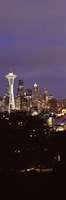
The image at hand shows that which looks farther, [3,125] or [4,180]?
[3,125]

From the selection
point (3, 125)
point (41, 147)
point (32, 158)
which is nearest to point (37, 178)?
point (32, 158)

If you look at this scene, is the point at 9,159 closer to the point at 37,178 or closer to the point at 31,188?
the point at 37,178

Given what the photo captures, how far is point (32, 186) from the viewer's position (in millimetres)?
14250

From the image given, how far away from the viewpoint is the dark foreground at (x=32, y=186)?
13.3m

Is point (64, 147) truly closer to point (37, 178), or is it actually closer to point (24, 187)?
point (37, 178)

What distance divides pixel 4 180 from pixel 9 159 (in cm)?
448

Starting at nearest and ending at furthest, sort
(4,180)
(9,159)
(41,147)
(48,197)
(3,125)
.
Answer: (48,197)
(4,180)
(9,159)
(41,147)
(3,125)

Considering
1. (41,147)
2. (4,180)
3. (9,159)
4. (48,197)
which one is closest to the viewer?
(48,197)

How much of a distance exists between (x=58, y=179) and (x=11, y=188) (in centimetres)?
173

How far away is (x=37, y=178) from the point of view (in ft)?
50.7

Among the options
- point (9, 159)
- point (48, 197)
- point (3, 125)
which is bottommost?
point (48, 197)

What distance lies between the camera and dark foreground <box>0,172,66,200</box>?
1333cm

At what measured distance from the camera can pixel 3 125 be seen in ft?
86.4

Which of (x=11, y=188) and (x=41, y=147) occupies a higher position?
(x=41, y=147)
